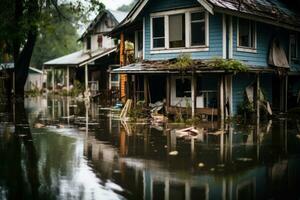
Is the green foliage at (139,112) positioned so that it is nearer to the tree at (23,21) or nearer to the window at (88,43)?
the tree at (23,21)

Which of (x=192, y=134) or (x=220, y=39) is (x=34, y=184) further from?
(x=220, y=39)

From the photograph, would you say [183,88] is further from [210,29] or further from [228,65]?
[228,65]

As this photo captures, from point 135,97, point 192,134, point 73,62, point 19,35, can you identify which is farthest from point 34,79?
point 192,134

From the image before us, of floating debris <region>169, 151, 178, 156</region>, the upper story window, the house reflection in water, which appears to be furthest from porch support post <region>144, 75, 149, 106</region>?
floating debris <region>169, 151, 178, 156</region>

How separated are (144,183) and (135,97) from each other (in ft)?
53.5

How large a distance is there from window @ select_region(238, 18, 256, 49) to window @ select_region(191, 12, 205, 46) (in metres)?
1.80

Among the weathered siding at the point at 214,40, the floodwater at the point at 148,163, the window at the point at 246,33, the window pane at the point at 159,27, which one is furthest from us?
the window pane at the point at 159,27

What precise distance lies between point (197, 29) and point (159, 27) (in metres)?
2.48

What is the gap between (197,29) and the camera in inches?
883

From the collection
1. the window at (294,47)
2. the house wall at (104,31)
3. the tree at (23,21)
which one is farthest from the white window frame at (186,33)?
the house wall at (104,31)

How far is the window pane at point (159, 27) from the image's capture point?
23.8m

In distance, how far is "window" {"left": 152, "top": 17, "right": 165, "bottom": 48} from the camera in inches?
939

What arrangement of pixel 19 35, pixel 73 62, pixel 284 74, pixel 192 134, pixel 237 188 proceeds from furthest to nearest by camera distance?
pixel 73 62 < pixel 19 35 < pixel 284 74 < pixel 192 134 < pixel 237 188

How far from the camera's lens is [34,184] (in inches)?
354
